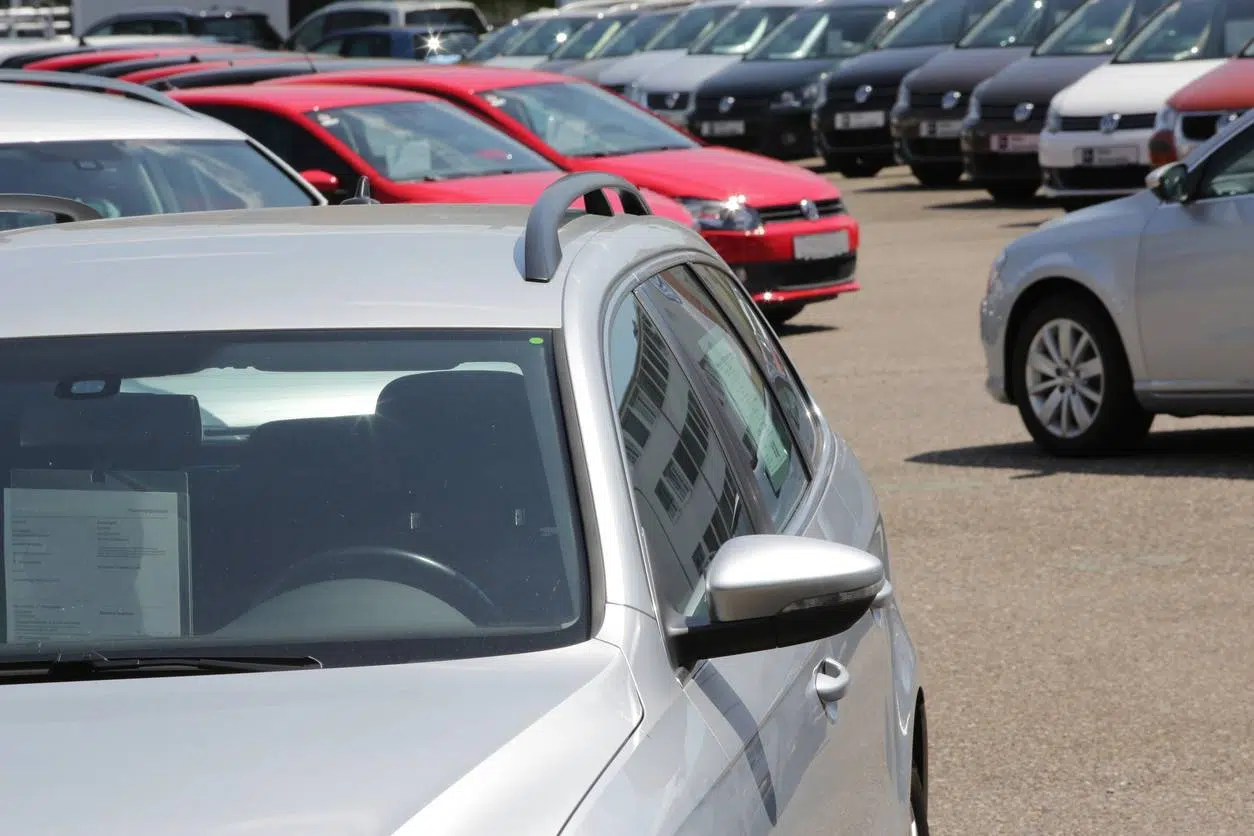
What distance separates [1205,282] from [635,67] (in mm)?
19019

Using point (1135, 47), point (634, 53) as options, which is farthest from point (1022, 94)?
point (634, 53)

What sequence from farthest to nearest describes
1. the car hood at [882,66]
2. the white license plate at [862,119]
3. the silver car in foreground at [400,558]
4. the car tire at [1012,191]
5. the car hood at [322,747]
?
1. the white license plate at [862,119]
2. the car hood at [882,66]
3. the car tire at [1012,191]
4. the silver car in foreground at [400,558]
5. the car hood at [322,747]

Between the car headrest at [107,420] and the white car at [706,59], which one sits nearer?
the car headrest at [107,420]

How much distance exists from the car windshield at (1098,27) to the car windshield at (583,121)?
704cm

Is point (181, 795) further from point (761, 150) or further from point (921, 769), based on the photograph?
point (761, 150)

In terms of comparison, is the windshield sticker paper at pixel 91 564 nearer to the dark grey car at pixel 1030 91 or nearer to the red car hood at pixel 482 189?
the red car hood at pixel 482 189

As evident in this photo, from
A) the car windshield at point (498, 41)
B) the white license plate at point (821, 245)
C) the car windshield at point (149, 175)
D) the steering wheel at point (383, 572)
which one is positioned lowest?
the car windshield at point (498, 41)

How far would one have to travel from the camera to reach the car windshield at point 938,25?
24641 millimetres

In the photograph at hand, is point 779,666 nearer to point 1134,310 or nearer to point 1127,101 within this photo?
point 1134,310

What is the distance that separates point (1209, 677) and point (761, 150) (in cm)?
1950

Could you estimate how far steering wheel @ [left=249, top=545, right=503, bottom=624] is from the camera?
3.05m

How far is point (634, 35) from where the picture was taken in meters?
31.0

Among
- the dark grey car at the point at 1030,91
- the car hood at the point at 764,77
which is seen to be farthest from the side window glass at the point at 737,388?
the car hood at the point at 764,77

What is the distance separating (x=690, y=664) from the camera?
2.89m
